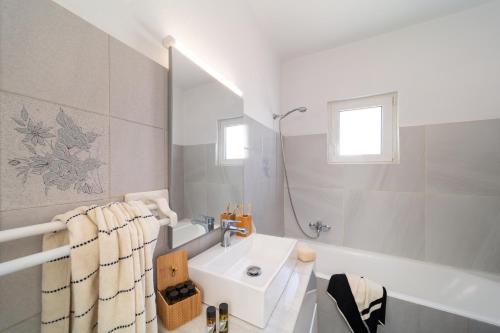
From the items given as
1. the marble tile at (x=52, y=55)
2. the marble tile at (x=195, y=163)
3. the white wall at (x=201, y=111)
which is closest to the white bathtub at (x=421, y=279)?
the marble tile at (x=195, y=163)

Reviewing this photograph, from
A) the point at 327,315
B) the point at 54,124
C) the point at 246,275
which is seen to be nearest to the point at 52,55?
the point at 54,124

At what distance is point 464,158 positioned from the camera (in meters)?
1.60

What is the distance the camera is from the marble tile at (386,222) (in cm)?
175

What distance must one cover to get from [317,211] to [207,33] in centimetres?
195

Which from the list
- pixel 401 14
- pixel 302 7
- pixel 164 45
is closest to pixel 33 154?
pixel 164 45

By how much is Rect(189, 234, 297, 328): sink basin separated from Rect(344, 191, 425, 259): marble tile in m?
1.16

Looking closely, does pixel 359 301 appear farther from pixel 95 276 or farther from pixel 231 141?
pixel 95 276

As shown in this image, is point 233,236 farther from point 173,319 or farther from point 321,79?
point 321,79

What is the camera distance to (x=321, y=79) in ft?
6.86

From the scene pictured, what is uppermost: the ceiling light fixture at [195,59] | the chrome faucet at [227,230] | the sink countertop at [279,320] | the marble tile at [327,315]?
the ceiling light fixture at [195,59]

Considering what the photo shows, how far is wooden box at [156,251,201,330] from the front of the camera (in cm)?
67

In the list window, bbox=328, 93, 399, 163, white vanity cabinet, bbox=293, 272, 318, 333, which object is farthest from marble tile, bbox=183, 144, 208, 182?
window, bbox=328, 93, 399, 163

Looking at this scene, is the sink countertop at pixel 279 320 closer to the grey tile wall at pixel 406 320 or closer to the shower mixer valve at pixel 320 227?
the grey tile wall at pixel 406 320

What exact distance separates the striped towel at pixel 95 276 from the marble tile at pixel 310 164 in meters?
1.93
